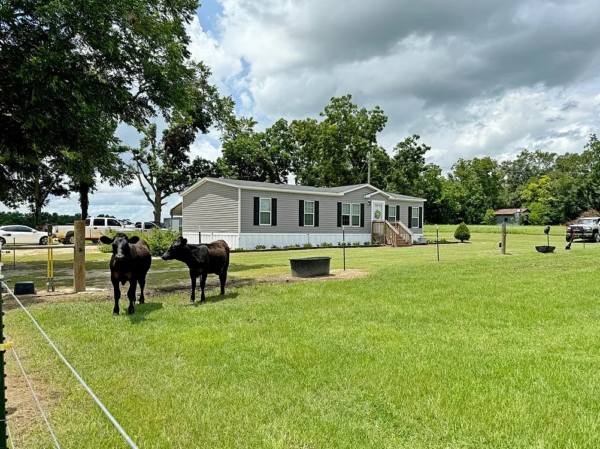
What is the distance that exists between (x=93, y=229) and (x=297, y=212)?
15.3 m

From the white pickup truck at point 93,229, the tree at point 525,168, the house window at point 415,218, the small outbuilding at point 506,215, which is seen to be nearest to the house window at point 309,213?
the house window at point 415,218

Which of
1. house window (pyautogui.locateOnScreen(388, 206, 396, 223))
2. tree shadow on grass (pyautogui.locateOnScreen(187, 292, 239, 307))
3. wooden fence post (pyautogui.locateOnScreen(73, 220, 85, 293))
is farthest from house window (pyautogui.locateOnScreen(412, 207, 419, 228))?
wooden fence post (pyautogui.locateOnScreen(73, 220, 85, 293))

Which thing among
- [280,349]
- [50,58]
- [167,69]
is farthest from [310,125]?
[280,349]

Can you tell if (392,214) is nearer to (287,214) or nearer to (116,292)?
(287,214)

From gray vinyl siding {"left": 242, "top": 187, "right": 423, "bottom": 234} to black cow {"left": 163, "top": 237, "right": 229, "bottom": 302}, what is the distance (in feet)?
49.0

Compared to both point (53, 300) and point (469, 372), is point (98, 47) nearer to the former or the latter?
point (53, 300)

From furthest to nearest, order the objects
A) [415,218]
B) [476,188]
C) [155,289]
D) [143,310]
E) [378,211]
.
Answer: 1. [476,188]
2. [415,218]
3. [378,211]
4. [155,289]
5. [143,310]

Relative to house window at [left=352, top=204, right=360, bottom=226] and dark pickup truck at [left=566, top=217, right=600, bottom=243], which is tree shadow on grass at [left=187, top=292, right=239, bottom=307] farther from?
dark pickup truck at [left=566, top=217, right=600, bottom=243]

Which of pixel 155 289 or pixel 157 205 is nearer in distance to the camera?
pixel 155 289

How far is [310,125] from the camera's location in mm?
42281

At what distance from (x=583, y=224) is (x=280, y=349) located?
29.4 m

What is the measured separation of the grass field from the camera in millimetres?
3072

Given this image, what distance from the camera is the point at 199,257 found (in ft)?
26.7

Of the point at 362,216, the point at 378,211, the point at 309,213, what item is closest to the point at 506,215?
the point at 378,211
